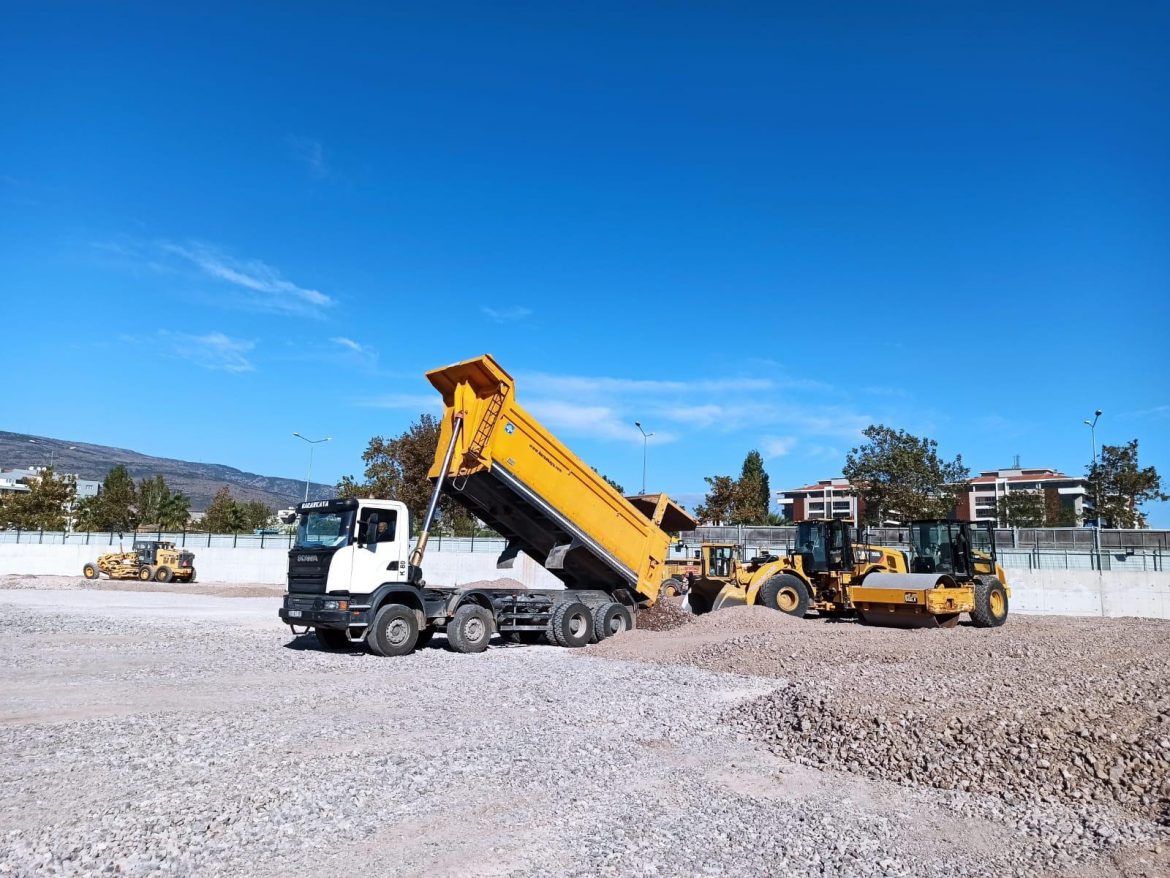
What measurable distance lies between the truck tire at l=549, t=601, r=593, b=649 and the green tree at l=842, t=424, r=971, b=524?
2996 centimetres

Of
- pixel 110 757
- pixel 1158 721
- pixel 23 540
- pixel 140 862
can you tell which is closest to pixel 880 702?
pixel 1158 721

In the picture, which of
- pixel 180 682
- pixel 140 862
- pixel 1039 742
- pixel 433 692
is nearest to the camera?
pixel 140 862

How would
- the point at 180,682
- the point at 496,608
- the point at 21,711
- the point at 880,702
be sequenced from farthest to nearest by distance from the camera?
the point at 496,608
the point at 180,682
the point at 21,711
the point at 880,702

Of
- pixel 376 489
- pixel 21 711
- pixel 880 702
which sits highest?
pixel 376 489

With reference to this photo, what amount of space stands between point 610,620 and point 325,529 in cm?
568

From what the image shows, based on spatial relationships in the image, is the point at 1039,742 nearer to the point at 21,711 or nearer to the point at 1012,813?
the point at 1012,813

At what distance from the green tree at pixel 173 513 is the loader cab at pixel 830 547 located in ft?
198

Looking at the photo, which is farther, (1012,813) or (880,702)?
(880,702)

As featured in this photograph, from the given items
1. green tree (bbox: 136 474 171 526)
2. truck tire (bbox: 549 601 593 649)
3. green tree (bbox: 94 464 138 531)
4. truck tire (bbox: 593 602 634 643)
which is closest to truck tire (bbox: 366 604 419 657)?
truck tire (bbox: 549 601 593 649)

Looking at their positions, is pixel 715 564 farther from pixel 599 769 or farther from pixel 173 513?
pixel 173 513

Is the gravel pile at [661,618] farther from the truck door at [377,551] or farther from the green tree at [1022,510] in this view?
the green tree at [1022,510]

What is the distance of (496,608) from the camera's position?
15078 millimetres

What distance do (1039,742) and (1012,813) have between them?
1067 mm

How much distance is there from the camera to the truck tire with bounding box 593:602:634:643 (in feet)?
52.0
